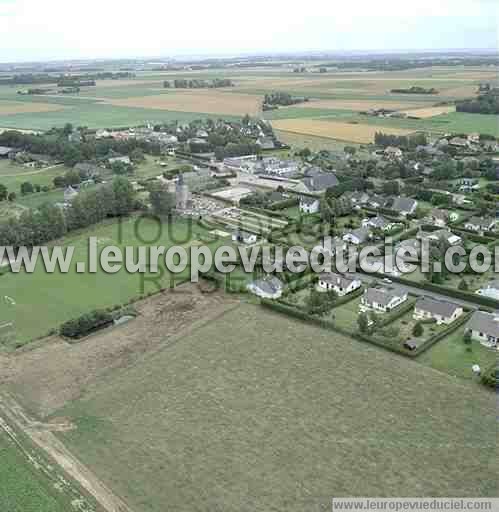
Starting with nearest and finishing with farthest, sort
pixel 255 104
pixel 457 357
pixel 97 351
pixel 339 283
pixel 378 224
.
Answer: pixel 457 357
pixel 97 351
pixel 339 283
pixel 378 224
pixel 255 104

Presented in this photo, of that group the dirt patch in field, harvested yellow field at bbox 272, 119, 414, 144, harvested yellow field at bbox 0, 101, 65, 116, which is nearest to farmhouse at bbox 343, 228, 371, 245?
the dirt patch in field

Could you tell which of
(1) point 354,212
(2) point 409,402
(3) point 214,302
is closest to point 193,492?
(2) point 409,402

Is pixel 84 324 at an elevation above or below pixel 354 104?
below

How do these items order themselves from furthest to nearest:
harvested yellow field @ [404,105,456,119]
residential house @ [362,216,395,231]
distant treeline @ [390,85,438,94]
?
1. distant treeline @ [390,85,438,94]
2. harvested yellow field @ [404,105,456,119]
3. residential house @ [362,216,395,231]

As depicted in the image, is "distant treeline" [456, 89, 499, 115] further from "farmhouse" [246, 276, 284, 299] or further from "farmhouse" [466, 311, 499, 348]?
"farmhouse" [466, 311, 499, 348]

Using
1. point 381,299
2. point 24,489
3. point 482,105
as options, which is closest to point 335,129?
point 482,105

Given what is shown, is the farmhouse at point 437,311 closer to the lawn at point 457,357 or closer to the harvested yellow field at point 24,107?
the lawn at point 457,357

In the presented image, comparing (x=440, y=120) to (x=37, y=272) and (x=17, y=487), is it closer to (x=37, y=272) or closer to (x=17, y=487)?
(x=37, y=272)

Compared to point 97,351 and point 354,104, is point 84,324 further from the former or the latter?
point 354,104
